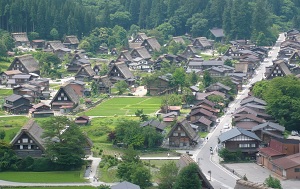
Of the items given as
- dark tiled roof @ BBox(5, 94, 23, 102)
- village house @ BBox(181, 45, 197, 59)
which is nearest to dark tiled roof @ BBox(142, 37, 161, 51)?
village house @ BBox(181, 45, 197, 59)

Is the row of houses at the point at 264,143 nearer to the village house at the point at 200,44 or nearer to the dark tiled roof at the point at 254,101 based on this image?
the dark tiled roof at the point at 254,101

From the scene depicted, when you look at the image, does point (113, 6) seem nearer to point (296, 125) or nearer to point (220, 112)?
point (220, 112)

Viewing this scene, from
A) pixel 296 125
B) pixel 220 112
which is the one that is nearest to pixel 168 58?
pixel 220 112

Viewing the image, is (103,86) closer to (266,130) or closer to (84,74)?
(84,74)

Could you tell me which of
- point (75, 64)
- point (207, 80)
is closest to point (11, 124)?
point (207, 80)

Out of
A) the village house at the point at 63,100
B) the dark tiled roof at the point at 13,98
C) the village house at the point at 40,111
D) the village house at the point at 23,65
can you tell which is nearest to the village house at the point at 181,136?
the village house at the point at 40,111
